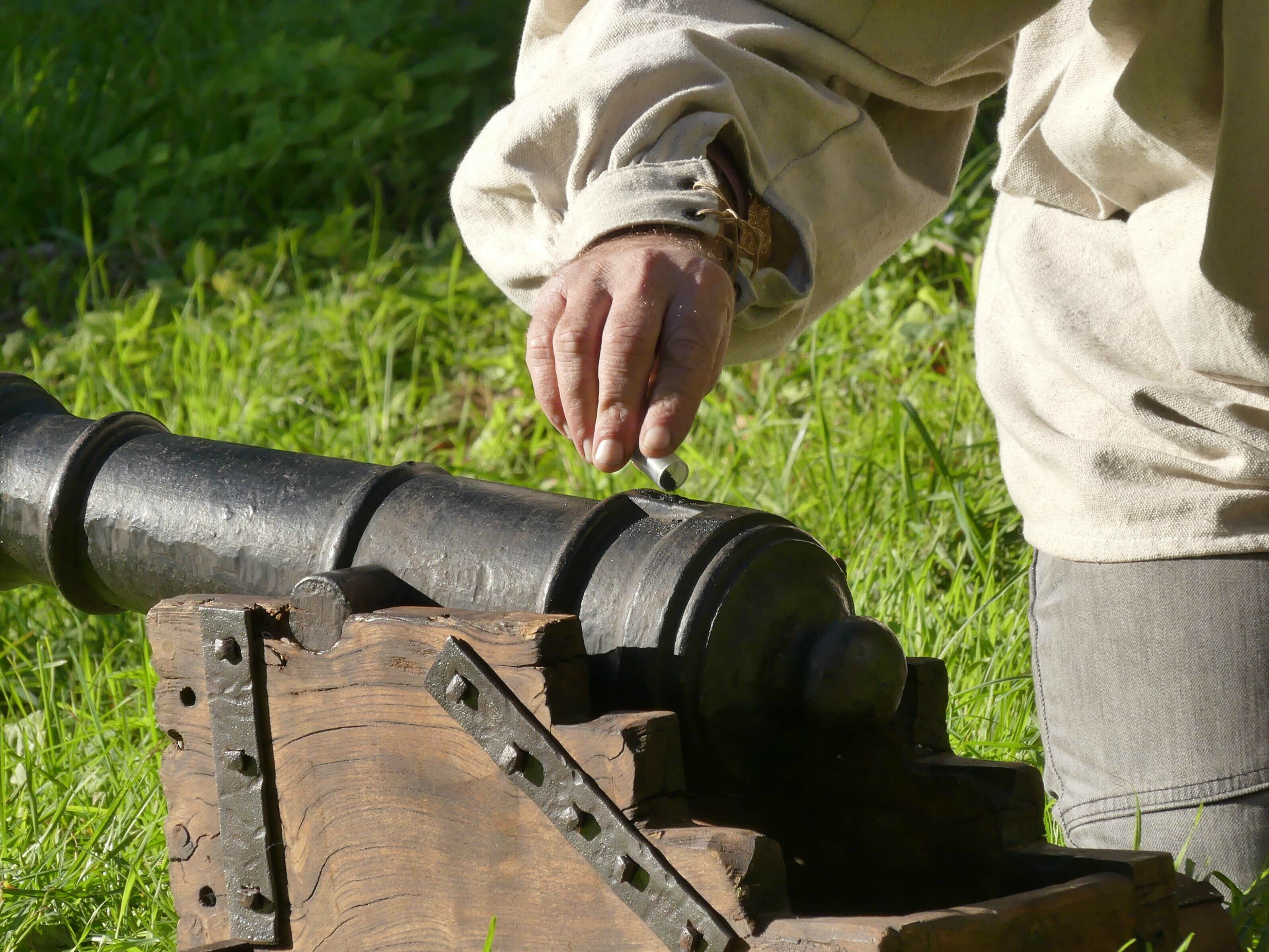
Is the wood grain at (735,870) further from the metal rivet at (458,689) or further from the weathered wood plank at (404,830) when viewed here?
the metal rivet at (458,689)

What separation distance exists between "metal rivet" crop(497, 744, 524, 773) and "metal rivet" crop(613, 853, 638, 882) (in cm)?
13

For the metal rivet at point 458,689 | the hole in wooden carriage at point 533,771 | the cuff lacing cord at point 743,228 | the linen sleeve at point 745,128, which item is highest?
the linen sleeve at point 745,128

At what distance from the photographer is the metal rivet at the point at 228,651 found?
156 centimetres

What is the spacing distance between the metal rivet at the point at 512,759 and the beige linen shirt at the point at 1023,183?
23.8 inches

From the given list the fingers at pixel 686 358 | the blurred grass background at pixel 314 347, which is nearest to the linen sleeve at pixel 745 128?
the fingers at pixel 686 358

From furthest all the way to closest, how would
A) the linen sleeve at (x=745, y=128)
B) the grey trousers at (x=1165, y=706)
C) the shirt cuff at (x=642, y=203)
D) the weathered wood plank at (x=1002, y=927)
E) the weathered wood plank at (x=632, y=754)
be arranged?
the grey trousers at (x=1165, y=706) < the linen sleeve at (x=745, y=128) < the shirt cuff at (x=642, y=203) < the weathered wood plank at (x=632, y=754) < the weathered wood plank at (x=1002, y=927)

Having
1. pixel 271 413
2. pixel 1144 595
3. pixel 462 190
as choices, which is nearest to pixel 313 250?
pixel 271 413

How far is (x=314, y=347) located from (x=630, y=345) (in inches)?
125

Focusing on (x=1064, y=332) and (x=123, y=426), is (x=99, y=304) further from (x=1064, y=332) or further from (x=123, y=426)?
(x=1064, y=332)

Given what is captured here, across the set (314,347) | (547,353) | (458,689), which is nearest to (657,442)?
(547,353)

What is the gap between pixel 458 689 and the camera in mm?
1404

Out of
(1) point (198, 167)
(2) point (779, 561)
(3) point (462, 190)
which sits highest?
(1) point (198, 167)

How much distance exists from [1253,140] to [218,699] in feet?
4.37

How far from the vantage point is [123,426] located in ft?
6.27
